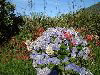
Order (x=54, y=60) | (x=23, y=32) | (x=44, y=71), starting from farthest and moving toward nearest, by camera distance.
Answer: (x=23, y=32), (x=44, y=71), (x=54, y=60)

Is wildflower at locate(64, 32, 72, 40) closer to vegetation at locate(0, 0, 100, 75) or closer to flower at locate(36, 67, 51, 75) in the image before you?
flower at locate(36, 67, 51, 75)

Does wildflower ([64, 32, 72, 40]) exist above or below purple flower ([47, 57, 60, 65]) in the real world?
above

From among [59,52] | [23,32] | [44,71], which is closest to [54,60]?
[59,52]

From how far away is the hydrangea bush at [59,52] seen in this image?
17.4ft

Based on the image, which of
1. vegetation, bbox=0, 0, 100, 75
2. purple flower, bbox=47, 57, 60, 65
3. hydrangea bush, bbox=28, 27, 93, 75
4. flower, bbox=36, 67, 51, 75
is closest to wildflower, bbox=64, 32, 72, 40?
hydrangea bush, bbox=28, 27, 93, 75

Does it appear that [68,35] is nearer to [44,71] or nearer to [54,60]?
[54,60]

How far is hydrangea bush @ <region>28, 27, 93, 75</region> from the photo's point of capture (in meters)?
5.32

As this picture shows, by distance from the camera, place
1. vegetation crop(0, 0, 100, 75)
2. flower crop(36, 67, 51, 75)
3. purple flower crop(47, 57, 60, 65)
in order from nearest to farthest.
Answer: purple flower crop(47, 57, 60, 65), flower crop(36, 67, 51, 75), vegetation crop(0, 0, 100, 75)

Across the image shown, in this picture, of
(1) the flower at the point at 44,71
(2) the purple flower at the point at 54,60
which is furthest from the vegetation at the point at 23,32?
(2) the purple flower at the point at 54,60

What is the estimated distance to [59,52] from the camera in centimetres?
534

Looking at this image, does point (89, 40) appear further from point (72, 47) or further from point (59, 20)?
point (72, 47)

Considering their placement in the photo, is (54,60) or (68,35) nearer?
(54,60)

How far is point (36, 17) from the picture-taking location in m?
13.5

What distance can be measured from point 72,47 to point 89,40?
5.77 m
